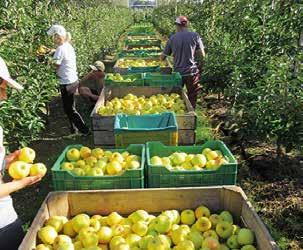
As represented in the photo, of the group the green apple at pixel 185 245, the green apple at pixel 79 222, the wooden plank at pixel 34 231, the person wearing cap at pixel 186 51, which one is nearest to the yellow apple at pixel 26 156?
the wooden plank at pixel 34 231

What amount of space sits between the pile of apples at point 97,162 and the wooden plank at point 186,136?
138 cm

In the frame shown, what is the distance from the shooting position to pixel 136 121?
507cm

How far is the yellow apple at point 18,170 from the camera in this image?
2678mm

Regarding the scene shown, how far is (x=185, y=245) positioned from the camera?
266 centimetres

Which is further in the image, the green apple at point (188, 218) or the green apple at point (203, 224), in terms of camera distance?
the green apple at point (188, 218)

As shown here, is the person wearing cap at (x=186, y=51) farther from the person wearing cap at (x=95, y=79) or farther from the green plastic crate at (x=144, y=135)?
the green plastic crate at (x=144, y=135)

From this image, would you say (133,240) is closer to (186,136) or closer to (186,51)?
(186,136)

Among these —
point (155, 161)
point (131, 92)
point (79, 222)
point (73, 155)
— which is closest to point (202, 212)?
point (155, 161)

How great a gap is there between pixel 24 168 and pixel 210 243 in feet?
4.58

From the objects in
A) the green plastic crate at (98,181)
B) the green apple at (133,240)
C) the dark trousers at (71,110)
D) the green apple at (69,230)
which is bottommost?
the dark trousers at (71,110)

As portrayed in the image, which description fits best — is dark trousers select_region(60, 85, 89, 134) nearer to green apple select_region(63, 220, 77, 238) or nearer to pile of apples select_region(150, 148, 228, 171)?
pile of apples select_region(150, 148, 228, 171)

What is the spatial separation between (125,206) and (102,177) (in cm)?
38

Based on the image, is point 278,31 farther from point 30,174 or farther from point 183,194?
point 30,174

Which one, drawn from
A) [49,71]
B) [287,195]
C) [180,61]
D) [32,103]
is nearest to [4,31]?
[49,71]
